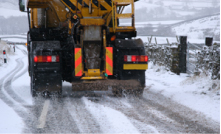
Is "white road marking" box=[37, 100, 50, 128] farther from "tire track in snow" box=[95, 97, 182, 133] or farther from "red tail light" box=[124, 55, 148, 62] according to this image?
"red tail light" box=[124, 55, 148, 62]

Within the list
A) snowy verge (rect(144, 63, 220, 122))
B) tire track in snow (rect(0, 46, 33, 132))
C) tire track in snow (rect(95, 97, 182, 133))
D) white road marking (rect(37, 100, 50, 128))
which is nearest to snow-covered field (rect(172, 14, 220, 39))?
snowy verge (rect(144, 63, 220, 122))

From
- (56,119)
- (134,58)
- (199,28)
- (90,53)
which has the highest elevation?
(199,28)

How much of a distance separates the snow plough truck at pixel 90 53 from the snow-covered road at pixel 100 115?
0.39 metres

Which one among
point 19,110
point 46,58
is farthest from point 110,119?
point 46,58

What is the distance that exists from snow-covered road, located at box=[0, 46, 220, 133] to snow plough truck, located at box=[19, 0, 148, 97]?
39 cm

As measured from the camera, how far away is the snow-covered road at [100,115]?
15.0 feet

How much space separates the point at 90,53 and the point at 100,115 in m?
2.08

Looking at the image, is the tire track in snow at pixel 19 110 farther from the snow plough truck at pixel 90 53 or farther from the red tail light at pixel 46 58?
the red tail light at pixel 46 58

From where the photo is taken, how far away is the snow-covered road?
459cm

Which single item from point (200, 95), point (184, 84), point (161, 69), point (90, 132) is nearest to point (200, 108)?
point (200, 95)

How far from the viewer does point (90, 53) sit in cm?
707

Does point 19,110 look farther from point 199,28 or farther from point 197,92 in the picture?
point 199,28

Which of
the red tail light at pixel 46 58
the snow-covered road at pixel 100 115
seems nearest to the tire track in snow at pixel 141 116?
the snow-covered road at pixel 100 115

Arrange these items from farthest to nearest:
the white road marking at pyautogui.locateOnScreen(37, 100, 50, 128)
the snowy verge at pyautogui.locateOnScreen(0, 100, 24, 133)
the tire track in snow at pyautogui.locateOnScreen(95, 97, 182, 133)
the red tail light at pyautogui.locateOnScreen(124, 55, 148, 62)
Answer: the red tail light at pyautogui.locateOnScreen(124, 55, 148, 62), the white road marking at pyautogui.locateOnScreen(37, 100, 50, 128), the snowy verge at pyautogui.locateOnScreen(0, 100, 24, 133), the tire track in snow at pyautogui.locateOnScreen(95, 97, 182, 133)
